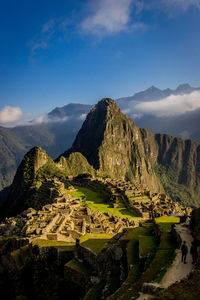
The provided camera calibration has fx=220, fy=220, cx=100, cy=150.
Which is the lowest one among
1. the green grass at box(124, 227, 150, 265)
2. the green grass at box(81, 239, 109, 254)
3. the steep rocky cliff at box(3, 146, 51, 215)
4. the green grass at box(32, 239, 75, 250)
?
the green grass at box(32, 239, 75, 250)

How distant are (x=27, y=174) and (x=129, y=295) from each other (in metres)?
94.0

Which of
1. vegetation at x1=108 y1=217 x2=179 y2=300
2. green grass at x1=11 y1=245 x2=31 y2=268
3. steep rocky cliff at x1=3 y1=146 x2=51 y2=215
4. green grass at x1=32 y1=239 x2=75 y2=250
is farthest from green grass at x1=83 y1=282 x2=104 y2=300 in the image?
steep rocky cliff at x1=3 y1=146 x2=51 y2=215

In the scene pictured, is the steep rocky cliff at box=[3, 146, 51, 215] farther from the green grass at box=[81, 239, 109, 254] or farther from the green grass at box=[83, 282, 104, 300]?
the green grass at box=[83, 282, 104, 300]

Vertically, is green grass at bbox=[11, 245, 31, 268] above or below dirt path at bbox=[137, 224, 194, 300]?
below

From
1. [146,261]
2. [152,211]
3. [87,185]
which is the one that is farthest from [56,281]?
[87,185]

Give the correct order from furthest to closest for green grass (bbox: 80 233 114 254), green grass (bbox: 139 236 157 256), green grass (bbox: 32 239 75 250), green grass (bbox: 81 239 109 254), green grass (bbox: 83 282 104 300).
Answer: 1. green grass (bbox: 32 239 75 250)
2. green grass (bbox: 80 233 114 254)
3. green grass (bbox: 81 239 109 254)
4. green grass (bbox: 139 236 157 256)
5. green grass (bbox: 83 282 104 300)

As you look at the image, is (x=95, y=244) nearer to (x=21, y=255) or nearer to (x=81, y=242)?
(x=81, y=242)

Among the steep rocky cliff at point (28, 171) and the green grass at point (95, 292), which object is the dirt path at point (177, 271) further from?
the steep rocky cliff at point (28, 171)

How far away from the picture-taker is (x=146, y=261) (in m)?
13.1

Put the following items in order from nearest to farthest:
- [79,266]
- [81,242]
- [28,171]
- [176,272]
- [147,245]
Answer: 1. [176,272]
2. [147,245]
3. [79,266]
4. [81,242]
5. [28,171]

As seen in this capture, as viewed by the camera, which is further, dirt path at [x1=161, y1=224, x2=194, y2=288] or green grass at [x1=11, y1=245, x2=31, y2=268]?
green grass at [x1=11, y1=245, x2=31, y2=268]

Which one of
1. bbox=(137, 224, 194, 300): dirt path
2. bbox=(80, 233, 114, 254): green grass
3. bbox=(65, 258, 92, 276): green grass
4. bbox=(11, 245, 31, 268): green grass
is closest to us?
bbox=(137, 224, 194, 300): dirt path

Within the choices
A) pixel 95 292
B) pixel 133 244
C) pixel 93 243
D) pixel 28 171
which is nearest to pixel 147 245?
pixel 133 244

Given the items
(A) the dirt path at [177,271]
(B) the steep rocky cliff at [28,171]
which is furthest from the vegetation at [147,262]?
(B) the steep rocky cliff at [28,171]
